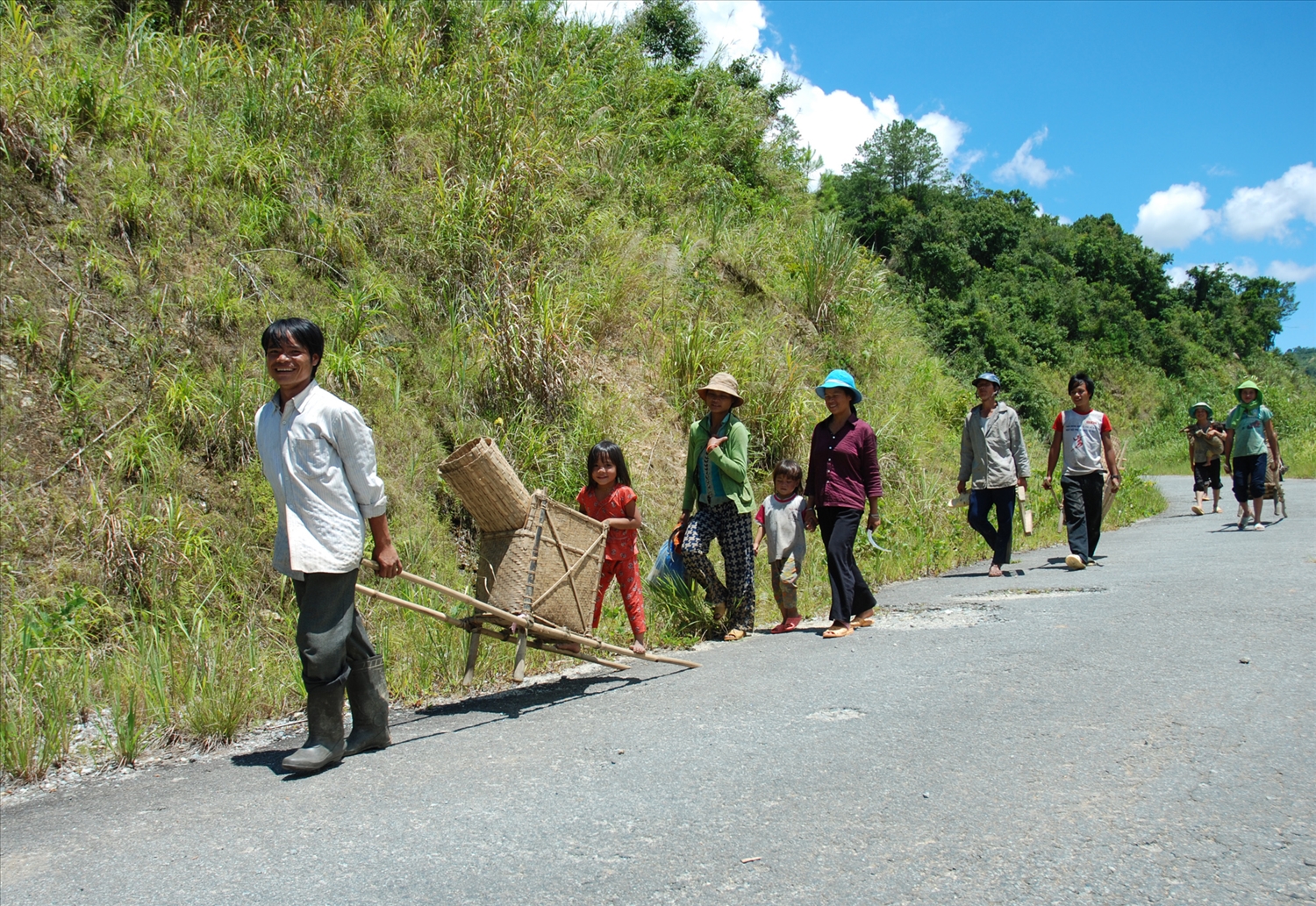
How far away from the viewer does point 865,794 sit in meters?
3.85

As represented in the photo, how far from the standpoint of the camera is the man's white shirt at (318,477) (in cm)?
438

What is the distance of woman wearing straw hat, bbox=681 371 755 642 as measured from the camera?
7.01 metres

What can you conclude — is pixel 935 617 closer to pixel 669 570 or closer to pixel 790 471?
pixel 790 471

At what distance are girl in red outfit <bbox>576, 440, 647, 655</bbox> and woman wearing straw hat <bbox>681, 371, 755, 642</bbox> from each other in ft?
2.63

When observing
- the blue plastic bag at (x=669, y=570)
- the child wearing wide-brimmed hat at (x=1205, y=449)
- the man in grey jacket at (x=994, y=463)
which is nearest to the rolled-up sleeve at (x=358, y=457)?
the blue plastic bag at (x=669, y=570)

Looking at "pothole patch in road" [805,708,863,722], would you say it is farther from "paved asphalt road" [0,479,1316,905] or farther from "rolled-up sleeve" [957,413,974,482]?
"rolled-up sleeve" [957,413,974,482]

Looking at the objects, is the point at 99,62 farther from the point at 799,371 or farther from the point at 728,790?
the point at 728,790

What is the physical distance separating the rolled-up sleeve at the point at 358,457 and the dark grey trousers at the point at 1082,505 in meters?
7.75

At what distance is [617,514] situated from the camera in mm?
6312

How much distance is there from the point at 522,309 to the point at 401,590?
384 cm

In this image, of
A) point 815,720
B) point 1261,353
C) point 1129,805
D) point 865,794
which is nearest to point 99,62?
point 815,720

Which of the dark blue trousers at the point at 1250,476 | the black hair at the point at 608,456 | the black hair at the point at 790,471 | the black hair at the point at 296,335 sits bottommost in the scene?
the dark blue trousers at the point at 1250,476

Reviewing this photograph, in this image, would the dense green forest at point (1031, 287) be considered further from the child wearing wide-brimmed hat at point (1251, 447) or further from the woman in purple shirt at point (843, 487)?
the woman in purple shirt at point (843, 487)

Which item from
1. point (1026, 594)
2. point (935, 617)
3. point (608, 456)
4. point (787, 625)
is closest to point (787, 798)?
point (608, 456)
